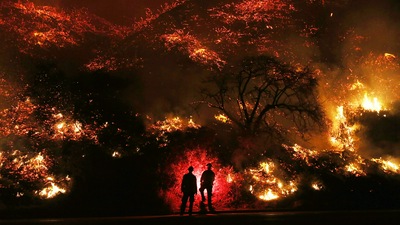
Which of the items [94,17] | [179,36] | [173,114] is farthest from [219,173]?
[94,17]

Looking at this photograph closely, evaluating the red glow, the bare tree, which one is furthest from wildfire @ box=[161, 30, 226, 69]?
the red glow

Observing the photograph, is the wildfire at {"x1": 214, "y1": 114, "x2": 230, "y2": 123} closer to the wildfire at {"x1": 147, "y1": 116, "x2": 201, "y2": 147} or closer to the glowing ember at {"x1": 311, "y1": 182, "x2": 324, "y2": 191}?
the wildfire at {"x1": 147, "y1": 116, "x2": 201, "y2": 147}

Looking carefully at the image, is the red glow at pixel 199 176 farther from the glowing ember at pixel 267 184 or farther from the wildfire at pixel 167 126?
the wildfire at pixel 167 126

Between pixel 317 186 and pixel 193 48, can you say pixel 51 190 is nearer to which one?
pixel 317 186

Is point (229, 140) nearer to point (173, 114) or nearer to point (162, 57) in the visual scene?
point (173, 114)

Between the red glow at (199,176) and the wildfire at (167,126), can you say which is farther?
the wildfire at (167,126)

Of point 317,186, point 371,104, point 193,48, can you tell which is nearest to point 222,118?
point 193,48

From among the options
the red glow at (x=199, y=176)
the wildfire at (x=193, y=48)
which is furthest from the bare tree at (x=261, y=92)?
the red glow at (x=199, y=176)

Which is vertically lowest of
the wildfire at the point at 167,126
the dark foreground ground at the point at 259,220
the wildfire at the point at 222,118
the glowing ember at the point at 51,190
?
the dark foreground ground at the point at 259,220

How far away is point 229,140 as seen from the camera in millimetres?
17797

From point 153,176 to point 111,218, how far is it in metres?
3.69

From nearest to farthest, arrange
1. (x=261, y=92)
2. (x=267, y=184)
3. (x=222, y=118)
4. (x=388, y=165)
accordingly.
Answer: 1. (x=267, y=184)
2. (x=261, y=92)
3. (x=388, y=165)
4. (x=222, y=118)

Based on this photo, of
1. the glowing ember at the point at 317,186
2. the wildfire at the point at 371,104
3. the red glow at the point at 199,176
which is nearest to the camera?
the red glow at the point at 199,176

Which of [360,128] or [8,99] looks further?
[360,128]
